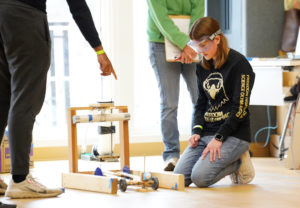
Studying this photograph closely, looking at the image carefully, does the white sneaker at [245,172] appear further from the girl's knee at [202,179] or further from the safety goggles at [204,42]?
the safety goggles at [204,42]

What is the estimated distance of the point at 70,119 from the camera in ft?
9.27

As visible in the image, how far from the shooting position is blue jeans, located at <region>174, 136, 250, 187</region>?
2660 mm

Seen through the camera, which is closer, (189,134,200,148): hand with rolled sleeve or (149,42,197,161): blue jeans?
(189,134,200,148): hand with rolled sleeve

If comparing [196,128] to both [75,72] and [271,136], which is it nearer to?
[271,136]

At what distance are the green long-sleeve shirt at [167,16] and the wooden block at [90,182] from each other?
1.02 meters

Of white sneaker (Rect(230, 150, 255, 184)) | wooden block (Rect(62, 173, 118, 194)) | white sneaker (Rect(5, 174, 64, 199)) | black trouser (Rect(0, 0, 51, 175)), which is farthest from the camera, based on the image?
white sneaker (Rect(230, 150, 255, 184))

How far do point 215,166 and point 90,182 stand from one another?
591mm

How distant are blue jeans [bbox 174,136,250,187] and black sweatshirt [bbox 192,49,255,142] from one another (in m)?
0.05

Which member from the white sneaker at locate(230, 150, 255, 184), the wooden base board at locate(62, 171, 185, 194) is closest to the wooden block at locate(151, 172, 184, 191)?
the wooden base board at locate(62, 171, 185, 194)

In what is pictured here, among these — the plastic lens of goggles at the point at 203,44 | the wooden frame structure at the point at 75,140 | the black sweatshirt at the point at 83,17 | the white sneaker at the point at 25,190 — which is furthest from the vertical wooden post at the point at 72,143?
the plastic lens of goggles at the point at 203,44

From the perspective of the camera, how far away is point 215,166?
267cm

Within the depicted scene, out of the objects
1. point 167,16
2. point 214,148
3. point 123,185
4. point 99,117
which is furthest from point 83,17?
point 167,16

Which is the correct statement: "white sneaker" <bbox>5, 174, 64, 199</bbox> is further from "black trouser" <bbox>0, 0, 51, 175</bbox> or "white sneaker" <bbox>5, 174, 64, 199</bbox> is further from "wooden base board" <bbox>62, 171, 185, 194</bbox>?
"wooden base board" <bbox>62, 171, 185, 194</bbox>

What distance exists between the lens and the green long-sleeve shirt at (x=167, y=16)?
127 inches
